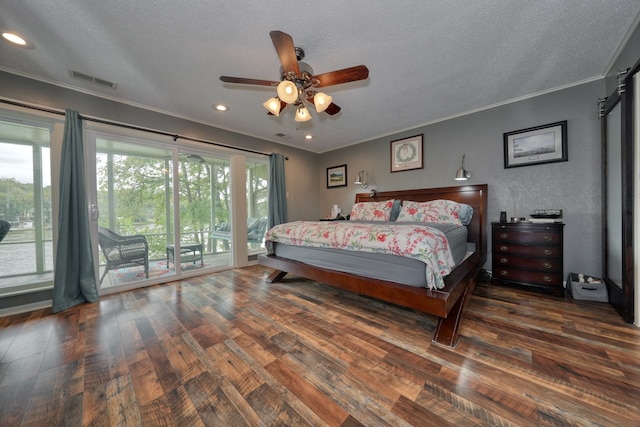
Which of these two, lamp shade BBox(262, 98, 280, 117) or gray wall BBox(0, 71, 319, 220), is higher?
gray wall BBox(0, 71, 319, 220)

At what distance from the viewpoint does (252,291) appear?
2914 mm

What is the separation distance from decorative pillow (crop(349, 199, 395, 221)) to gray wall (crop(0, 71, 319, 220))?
5.33 ft

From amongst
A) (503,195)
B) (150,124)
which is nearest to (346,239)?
(503,195)

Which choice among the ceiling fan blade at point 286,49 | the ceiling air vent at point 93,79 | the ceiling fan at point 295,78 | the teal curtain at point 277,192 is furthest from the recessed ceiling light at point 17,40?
the teal curtain at point 277,192

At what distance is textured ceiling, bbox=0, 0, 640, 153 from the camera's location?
1670mm

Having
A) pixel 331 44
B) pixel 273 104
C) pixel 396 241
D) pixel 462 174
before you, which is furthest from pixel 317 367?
pixel 462 174

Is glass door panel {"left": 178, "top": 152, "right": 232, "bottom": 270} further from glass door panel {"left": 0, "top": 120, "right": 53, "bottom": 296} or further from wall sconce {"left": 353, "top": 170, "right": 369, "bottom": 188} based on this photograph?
wall sconce {"left": 353, "top": 170, "right": 369, "bottom": 188}

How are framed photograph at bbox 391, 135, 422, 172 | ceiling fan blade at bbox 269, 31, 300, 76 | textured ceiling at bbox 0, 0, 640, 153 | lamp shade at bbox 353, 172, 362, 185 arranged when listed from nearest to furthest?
ceiling fan blade at bbox 269, 31, 300, 76
textured ceiling at bbox 0, 0, 640, 153
framed photograph at bbox 391, 135, 422, 172
lamp shade at bbox 353, 172, 362, 185

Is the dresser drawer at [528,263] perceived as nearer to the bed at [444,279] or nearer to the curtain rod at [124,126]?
the bed at [444,279]

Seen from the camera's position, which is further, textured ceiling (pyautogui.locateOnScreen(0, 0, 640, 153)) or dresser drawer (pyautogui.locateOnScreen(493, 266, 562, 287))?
dresser drawer (pyautogui.locateOnScreen(493, 266, 562, 287))

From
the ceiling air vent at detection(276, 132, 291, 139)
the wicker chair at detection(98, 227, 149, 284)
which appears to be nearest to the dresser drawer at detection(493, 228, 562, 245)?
the ceiling air vent at detection(276, 132, 291, 139)

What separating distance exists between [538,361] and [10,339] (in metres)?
4.01

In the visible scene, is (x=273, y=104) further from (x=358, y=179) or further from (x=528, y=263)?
(x=528, y=263)

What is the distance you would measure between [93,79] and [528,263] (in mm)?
5424
